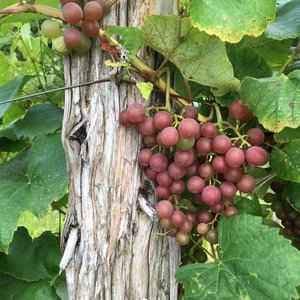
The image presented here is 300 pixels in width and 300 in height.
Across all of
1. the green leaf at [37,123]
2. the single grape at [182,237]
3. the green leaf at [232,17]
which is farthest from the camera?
Result: the green leaf at [37,123]

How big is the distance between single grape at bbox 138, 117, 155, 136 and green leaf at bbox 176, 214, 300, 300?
0.18m

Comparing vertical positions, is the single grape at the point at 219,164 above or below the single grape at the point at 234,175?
above

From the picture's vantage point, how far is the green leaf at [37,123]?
1.29 metres

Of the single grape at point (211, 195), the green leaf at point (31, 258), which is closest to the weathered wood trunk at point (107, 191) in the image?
the single grape at point (211, 195)

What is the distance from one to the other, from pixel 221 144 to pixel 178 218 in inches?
5.3

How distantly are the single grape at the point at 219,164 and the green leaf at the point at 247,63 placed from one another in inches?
7.3

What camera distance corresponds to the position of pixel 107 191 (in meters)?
1.06

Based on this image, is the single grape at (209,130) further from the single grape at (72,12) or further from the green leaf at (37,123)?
the green leaf at (37,123)

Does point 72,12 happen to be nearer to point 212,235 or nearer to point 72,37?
point 72,37

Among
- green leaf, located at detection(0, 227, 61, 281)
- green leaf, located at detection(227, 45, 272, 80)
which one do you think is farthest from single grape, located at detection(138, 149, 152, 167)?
green leaf, located at detection(0, 227, 61, 281)

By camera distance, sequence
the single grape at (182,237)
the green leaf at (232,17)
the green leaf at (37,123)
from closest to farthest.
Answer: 1. the green leaf at (232,17)
2. the single grape at (182,237)
3. the green leaf at (37,123)

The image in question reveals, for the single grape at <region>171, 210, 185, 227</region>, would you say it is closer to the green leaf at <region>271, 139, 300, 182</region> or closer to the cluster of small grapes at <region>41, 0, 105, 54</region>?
the green leaf at <region>271, 139, 300, 182</region>

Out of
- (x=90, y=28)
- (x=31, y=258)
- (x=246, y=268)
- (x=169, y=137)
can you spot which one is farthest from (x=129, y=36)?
(x=31, y=258)

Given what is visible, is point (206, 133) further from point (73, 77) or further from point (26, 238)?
point (26, 238)
